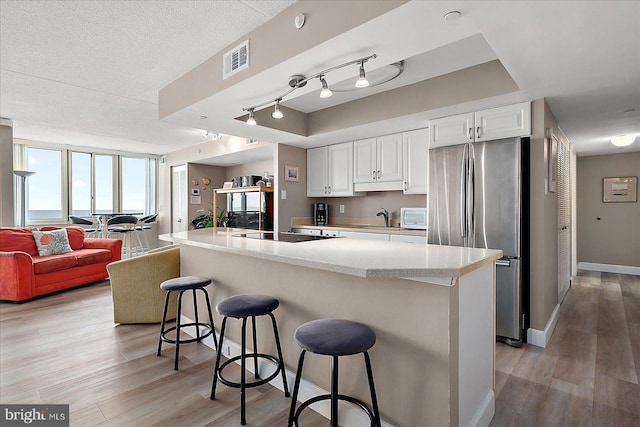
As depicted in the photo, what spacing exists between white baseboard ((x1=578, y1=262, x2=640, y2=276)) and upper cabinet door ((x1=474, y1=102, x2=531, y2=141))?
15.7ft

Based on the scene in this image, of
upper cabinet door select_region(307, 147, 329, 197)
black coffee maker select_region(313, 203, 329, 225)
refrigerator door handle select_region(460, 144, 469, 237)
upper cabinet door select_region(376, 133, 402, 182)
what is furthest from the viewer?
black coffee maker select_region(313, 203, 329, 225)

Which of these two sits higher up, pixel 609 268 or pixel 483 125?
pixel 483 125

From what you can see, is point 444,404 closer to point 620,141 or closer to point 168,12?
point 168,12

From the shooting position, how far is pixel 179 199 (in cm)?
730

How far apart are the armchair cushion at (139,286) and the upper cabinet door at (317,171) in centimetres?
231

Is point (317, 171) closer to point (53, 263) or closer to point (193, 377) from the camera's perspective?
point (193, 377)

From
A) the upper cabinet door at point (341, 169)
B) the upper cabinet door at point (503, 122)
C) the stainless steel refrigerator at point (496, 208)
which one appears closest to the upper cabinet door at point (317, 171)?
the upper cabinet door at point (341, 169)

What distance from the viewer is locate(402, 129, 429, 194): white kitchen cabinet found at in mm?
3721

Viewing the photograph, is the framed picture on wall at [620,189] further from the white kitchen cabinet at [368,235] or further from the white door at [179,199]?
the white door at [179,199]

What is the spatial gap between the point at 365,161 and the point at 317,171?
88 centimetres

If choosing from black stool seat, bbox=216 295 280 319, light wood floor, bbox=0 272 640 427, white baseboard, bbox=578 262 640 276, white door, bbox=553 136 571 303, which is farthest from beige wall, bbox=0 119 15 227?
white baseboard, bbox=578 262 640 276

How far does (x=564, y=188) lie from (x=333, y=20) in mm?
3723

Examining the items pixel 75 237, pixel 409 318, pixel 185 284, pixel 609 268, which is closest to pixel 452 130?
pixel 409 318

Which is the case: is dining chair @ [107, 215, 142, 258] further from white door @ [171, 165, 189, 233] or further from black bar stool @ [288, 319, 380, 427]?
black bar stool @ [288, 319, 380, 427]
